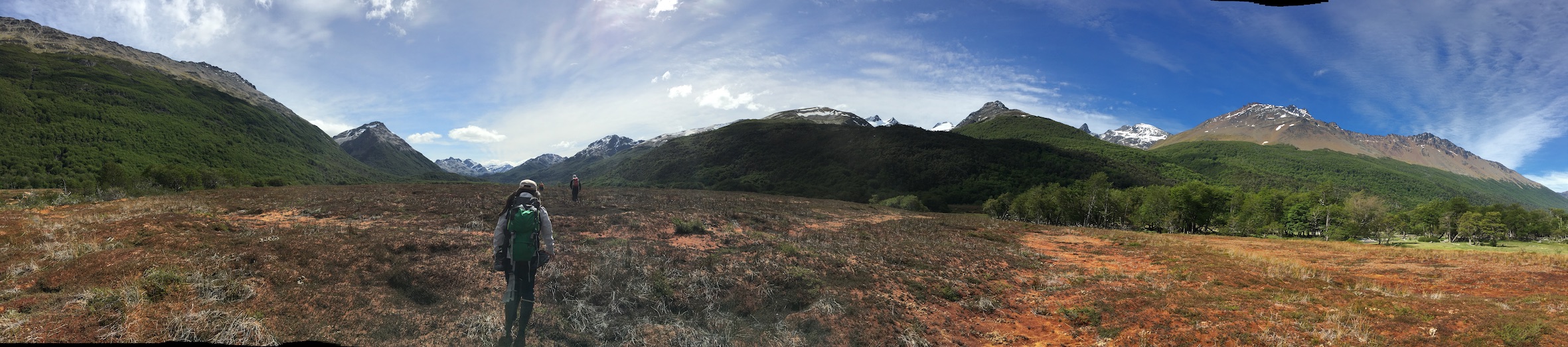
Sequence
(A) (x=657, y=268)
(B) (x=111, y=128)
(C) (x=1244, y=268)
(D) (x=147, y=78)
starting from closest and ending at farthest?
1. (A) (x=657, y=268)
2. (C) (x=1244, y=268)
3. (B) (x=111, y=128)
4. (D) (x=147, y=78)

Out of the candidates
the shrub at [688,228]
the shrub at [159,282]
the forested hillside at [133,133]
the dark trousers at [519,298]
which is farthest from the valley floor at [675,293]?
the forested hillside at [133,133]

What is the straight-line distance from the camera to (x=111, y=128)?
8344 centimetres

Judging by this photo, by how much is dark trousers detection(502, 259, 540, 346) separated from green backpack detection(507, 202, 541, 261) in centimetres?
13

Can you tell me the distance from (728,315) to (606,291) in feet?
7.23

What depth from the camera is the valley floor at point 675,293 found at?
4.51 metres

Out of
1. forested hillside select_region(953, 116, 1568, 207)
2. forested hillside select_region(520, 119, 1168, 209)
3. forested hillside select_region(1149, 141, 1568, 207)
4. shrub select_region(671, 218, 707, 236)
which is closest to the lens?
shrub select_region(671, 218, 707, 236)

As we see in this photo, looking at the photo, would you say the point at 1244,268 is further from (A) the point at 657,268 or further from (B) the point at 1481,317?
(A) the point at 657,268

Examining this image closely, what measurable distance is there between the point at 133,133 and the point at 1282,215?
207416 millimetres

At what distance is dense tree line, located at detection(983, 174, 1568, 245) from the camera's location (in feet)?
127

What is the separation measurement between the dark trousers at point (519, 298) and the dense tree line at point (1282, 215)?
6021cm

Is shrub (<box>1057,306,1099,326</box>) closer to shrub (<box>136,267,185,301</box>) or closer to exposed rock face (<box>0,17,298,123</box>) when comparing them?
shrub (<box>136,267,185,301</box>)

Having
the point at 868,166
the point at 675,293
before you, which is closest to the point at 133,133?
the point at 675,293

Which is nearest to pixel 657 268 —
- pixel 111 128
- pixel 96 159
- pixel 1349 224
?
pixel 1349 224

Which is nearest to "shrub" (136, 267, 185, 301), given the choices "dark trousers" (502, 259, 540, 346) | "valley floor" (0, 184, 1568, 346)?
"valley floor" (0, 184, 1568, 346)
